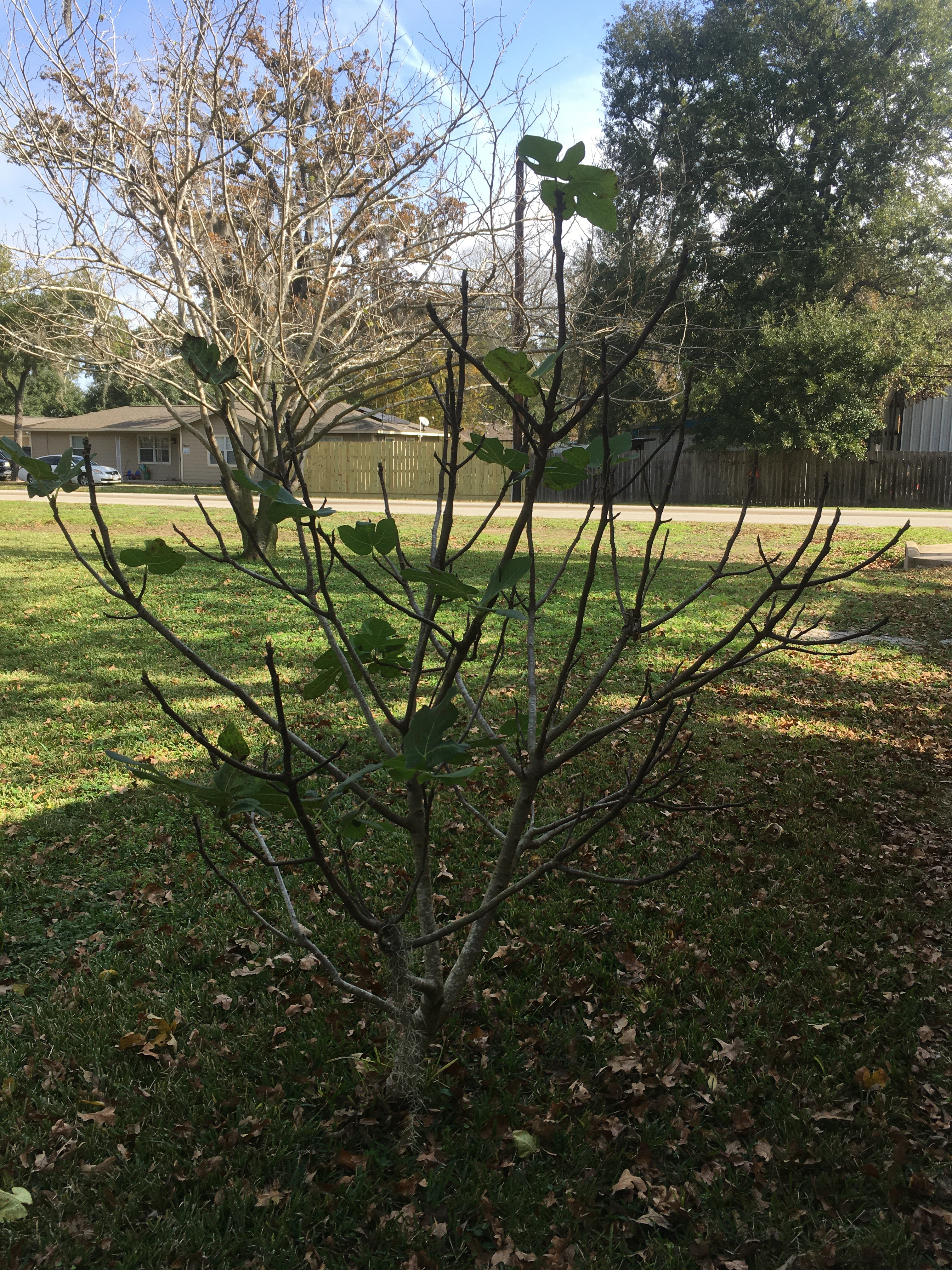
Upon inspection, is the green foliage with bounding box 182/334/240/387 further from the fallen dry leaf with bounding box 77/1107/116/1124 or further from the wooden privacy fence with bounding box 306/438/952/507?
the wooden privacy fence with bounding box 306/438/952/507

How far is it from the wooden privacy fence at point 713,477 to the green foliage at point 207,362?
26.3m

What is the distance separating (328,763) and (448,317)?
28.8ft

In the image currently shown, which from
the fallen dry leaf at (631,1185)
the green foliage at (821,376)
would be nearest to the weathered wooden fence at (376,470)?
the green foliage at (821,376)

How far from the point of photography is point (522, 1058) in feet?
9.01

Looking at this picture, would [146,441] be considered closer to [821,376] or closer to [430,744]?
[821,376]

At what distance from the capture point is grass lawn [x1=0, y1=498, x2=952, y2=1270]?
213 centimetres

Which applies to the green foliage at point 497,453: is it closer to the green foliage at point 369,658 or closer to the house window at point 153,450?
the green foliage at point 369,658

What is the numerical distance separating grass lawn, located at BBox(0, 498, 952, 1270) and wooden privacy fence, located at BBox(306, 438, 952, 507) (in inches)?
949

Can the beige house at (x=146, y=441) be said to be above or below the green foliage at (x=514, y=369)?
above

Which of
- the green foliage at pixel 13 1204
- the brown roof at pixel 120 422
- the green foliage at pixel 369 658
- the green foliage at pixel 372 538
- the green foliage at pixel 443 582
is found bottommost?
the green foliage at pixel 13 1204

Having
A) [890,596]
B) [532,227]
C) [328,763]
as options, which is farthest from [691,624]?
[328,763]

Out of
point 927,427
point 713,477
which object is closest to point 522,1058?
point 713,477

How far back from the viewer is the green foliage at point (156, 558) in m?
1.60

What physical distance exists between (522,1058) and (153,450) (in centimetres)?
4392
